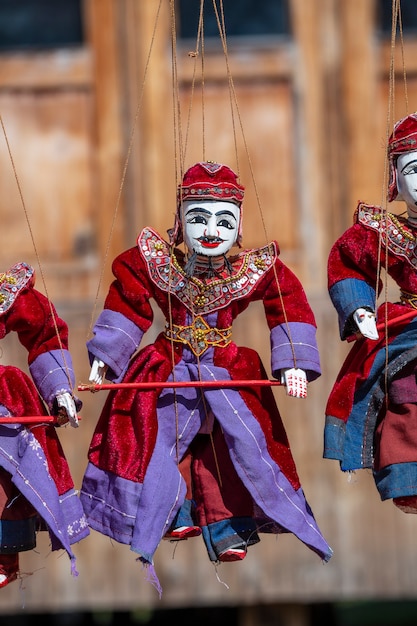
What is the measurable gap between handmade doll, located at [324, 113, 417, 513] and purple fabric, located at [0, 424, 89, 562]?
2.28ft

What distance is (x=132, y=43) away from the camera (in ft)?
23.0

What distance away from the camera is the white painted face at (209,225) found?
16.3 ft

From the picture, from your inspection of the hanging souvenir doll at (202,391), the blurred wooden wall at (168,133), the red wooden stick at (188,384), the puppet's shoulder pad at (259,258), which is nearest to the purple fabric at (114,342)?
the hanging souvenir doll at (202,391)

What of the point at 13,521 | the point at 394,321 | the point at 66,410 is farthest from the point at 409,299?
the point at 13,521

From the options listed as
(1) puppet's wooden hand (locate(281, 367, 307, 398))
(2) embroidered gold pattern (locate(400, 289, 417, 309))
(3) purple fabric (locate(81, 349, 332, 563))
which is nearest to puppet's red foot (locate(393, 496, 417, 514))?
(3) purple fabric (locate(81, 349, 332, 563))

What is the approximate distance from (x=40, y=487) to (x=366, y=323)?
953mm

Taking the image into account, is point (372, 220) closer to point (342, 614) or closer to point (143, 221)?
point (143, 221)

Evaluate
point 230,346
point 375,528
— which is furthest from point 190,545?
point 230,346

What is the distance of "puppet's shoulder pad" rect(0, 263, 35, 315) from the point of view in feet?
16.3

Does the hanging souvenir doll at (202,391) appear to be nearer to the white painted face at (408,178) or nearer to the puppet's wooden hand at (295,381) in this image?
the puppet's wooden hand at (295,381)

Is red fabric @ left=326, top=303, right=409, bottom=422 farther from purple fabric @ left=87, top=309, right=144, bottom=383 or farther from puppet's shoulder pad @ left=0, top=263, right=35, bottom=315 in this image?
puppet's shoulder pad @ left=0, top=263, right=35, bottom=315

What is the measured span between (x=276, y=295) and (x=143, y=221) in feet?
6.66

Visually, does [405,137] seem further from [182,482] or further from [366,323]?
[182,482]

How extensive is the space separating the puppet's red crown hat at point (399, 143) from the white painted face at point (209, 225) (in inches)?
16.8
